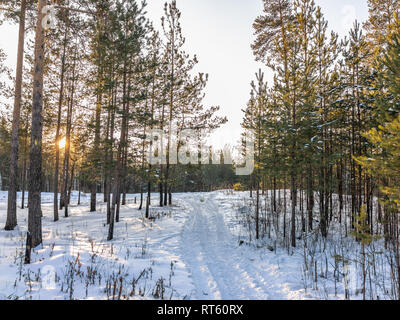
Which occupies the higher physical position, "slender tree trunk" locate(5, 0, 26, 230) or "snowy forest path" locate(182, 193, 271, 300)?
"slender tree trunk" locate(5, 0, 26, 230)

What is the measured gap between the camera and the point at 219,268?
6.41m

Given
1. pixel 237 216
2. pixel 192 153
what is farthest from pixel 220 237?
pixel 192 153

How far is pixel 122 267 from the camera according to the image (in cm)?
600

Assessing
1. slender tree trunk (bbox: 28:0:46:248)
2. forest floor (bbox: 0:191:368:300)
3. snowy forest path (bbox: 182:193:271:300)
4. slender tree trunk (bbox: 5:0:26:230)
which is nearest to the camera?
forest floor (bbox: 0:191:368:300)

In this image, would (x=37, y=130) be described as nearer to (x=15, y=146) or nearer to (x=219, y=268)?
(x=15, y=146)

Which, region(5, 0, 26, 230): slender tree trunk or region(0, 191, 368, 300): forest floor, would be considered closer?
region(0, 191, 368, 300): forest floor

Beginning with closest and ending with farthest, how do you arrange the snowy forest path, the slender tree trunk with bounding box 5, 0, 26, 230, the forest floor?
the forest floor → the snowy forest path → the slender tree trunk with bounding box 5, 0, 26, 230

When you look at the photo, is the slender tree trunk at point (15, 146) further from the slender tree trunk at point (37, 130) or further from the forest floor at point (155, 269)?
the slender tree trunk at point (37, 130)

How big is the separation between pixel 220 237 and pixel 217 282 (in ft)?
15.4

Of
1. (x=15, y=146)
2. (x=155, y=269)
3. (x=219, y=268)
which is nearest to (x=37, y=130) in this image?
(x=15, y=146)

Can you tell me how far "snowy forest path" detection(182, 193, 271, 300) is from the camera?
16.1ft

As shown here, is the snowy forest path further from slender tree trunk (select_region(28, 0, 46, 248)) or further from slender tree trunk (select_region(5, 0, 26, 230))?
slender tree trunk (select_region(5, 0, 26, 230))

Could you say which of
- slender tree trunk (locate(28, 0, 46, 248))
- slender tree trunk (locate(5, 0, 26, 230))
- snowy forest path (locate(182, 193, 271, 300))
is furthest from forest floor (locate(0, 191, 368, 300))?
slender tree trunk (locate(28, 0, 46, 248))

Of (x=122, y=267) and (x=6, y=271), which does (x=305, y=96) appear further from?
(x=6, y=271)
